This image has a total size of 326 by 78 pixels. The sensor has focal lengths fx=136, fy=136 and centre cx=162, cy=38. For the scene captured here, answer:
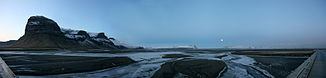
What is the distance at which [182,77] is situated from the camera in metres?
13.4

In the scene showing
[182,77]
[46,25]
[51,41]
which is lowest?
[182,77]

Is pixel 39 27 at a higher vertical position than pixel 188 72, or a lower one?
higher

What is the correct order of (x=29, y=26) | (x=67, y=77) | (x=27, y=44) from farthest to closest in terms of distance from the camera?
(x=29, y=26) → (x=27, y=44) → (x=67, y=77)

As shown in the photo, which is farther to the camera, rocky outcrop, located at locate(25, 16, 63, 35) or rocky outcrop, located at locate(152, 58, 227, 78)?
rocky outcrop, located at locate(25, 16, 63, 35)

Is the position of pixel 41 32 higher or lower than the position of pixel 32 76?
higher

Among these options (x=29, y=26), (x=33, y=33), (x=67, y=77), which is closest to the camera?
(x=67, y=77)

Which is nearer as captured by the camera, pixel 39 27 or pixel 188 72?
pixel 188 72

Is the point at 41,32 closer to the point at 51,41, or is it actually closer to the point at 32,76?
the point at 51,41

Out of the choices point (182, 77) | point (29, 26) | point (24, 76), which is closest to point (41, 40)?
point (29, 26)

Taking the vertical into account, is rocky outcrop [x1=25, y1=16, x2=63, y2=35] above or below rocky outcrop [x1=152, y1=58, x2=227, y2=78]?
above

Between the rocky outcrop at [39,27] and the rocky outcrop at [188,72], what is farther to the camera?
the rocky outcrop at [39,27]

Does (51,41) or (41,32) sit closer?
(51,41)

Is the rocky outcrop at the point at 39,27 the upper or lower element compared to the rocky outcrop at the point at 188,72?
upper

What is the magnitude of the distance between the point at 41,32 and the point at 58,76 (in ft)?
720
